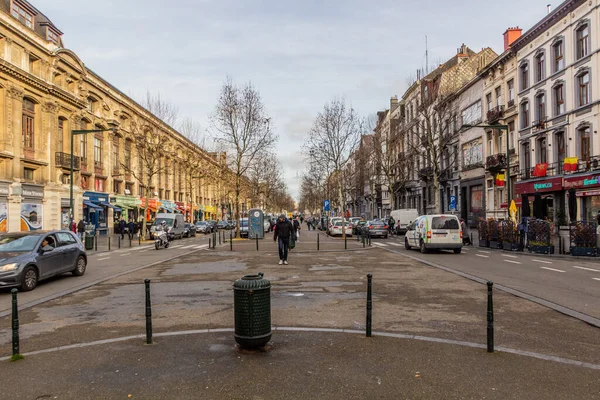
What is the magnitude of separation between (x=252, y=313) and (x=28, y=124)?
1343 inches

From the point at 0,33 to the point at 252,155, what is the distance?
18872mm

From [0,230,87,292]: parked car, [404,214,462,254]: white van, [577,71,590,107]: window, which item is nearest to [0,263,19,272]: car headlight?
[0,230,87,292]: parked car

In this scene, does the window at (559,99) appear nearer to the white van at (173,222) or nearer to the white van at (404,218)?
the white van at (404,218)

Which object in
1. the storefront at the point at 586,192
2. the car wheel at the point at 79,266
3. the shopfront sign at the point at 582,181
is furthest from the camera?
the storefront at the point at 586,192

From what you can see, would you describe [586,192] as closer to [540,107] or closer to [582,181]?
[582,181]

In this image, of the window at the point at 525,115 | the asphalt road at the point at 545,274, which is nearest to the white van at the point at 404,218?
the window at the point at 525,115

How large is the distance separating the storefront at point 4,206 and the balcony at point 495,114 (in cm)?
3474

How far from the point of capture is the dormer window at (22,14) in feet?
110

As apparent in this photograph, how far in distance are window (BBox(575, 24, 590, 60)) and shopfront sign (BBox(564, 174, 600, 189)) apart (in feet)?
23.4

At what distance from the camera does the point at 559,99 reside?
31094 mm

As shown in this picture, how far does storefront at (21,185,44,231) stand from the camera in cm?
3209

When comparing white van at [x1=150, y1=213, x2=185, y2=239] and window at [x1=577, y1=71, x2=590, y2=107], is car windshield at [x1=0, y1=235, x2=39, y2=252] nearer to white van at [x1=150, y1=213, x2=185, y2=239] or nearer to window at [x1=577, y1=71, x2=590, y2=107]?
white van at [x1=150, y1=213, x2=185, y2=239]

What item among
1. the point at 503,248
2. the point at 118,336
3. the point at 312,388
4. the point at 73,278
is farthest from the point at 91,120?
the point at 312,388

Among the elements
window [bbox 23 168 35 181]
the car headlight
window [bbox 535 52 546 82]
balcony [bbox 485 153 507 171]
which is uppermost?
window [bbox 535 52 546 82]
